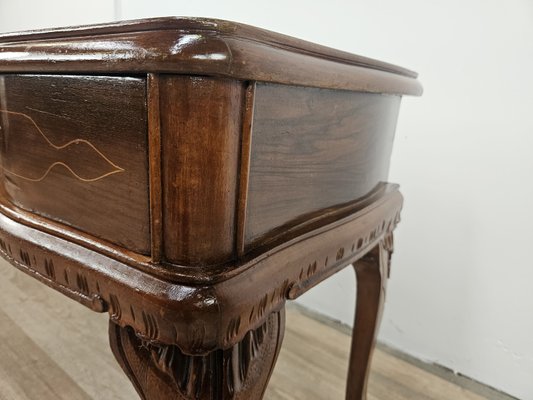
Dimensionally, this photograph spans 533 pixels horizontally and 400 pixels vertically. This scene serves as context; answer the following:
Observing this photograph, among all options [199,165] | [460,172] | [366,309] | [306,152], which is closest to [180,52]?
[199,165]

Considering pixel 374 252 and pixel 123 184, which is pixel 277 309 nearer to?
pixel 123 184

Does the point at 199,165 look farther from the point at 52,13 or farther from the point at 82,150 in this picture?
the point at 52,13

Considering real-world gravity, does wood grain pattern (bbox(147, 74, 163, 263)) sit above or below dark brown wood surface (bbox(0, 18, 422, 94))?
below

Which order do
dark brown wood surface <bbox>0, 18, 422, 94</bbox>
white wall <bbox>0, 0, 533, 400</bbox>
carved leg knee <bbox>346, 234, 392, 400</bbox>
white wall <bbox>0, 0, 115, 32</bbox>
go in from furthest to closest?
white wall <bbox>0, 0, 115, 32</bbox>, white wall <bbox>0, 0, 533, 400</bbox>, carved leg knee <bbox>346, 234, 392, 400</bbox>, dark brown wood surface <bbox>0, 18, 422, 94</bbox>

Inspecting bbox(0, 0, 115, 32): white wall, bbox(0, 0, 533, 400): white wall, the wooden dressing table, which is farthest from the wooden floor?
bbox(0, 0, 115, 32): white wall

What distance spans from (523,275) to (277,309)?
0.74m

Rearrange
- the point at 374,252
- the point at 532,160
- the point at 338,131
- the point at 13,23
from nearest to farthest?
the point at 338,131, the point at 374,252, the point at 532,160, the point at 13,23

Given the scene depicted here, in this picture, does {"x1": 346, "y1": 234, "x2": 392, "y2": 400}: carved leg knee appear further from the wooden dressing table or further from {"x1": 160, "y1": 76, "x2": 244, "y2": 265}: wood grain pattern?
{"x1": 160, "y1": 76, "x2": 244, "y2": 265}: wood grain pattern

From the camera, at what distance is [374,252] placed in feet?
2.48

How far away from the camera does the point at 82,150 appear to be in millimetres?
434

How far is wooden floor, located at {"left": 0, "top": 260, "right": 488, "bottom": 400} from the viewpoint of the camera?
3.18 ft

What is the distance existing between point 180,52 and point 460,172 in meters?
0.85

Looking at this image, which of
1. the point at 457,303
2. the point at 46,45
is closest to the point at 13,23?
the point at 46,45

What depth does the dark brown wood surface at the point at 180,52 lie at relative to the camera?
1.05ft
